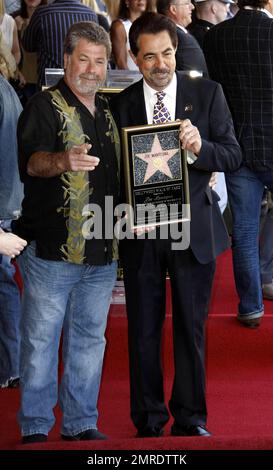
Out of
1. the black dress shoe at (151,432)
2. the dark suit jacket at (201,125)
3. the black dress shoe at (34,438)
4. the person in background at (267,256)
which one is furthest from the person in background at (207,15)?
the black dress shoe at (34,438)

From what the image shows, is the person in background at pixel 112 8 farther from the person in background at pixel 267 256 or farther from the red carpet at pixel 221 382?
the red carpet at pixel 221 382

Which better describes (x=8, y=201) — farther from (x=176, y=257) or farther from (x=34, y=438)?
(x=34, y=438)

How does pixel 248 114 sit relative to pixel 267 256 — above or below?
above

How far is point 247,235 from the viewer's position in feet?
20.2

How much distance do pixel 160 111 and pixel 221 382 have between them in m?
1.74

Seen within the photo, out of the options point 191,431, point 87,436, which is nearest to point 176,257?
point 191,431

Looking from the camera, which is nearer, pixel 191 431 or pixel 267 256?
pixel 191 431

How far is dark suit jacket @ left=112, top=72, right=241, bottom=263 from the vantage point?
4.67m

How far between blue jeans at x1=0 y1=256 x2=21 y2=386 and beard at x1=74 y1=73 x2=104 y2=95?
49.9 inches

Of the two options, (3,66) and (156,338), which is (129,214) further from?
(3,66)

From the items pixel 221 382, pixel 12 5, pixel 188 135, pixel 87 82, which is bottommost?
pixel 221 382

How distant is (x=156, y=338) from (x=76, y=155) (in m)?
0.98

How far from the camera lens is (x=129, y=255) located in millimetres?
4754
